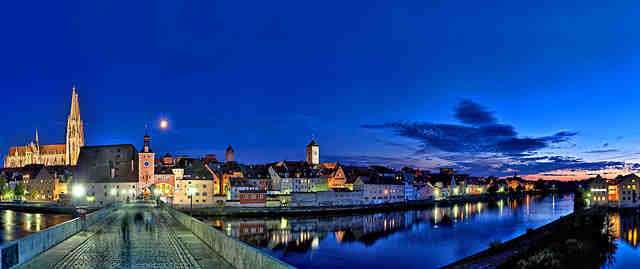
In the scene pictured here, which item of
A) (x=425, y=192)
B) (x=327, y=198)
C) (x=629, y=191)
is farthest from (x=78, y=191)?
(x=629, y=191)

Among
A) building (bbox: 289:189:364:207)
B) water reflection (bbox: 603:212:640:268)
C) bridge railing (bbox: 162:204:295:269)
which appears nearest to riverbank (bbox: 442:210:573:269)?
water reflection (bbox: 603:212:640:268)

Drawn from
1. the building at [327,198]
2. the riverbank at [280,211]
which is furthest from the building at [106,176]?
the building at [327,198]

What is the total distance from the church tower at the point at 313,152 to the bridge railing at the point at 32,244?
497ft

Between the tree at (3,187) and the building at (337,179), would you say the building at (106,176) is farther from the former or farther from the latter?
the building at (337,179)

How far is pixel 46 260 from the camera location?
53.2 ft

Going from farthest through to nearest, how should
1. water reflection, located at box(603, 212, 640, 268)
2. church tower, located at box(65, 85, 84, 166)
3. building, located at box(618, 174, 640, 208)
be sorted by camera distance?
church tower, located at box(65, 85, 84, 166), building, located at box(618, 174, 640, 208), water reflection, located at box(603, 212, 640, 268)

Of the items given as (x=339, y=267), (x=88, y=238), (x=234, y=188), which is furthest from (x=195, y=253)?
(x=234, y=188)

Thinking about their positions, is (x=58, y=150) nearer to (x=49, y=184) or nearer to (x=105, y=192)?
(x=49, y=184)

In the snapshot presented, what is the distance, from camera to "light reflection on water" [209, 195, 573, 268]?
42062 millimetres

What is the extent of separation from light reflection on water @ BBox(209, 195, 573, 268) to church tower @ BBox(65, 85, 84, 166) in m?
90.5

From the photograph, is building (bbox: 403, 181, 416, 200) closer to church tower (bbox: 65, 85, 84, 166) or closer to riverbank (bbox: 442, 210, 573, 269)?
riverbank (bbox: 442, 210, 573, 269)

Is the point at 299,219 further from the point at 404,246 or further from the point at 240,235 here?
the point at 404,246

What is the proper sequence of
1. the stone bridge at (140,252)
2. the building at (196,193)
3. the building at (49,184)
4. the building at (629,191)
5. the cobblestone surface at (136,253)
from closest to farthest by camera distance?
the stone bridge at (140,252) → the cobblestone surface at (136,253) → the building at (196,193) → the building at (629,191) → the building at (49,184)

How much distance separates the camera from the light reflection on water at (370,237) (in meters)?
42.1
